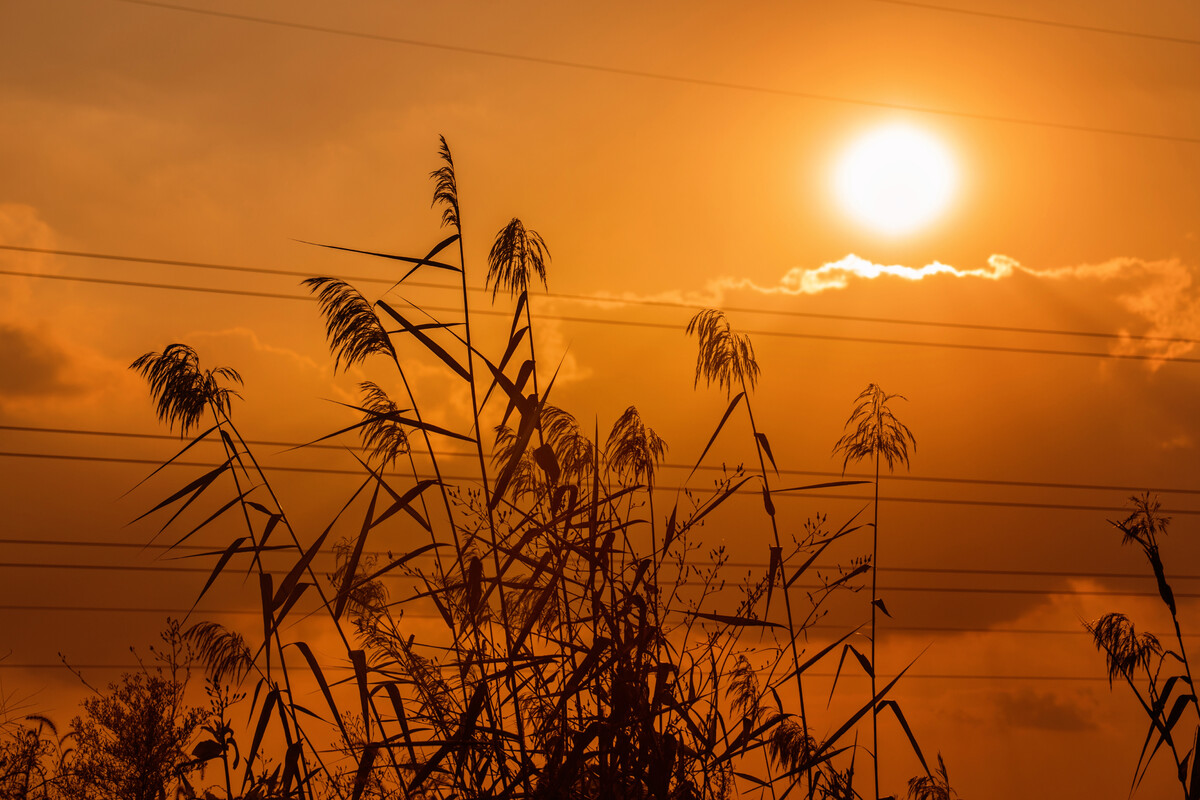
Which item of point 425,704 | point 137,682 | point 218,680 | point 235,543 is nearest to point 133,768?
point 137,682

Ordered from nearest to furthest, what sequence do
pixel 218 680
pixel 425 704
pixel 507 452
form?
1. pixel 425 704
2. pixel 507 452
3. pixel 218 680

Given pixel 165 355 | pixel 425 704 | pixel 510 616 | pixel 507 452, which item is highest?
pixel 165 355

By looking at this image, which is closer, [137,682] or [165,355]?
[165,355]

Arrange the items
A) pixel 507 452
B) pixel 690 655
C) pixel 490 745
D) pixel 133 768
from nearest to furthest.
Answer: pixel 490 745, pixel 690 655, pixel 507 452, pixel 133 768

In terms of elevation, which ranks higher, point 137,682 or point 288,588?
point 137,682

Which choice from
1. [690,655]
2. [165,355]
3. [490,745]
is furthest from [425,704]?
[165,355]

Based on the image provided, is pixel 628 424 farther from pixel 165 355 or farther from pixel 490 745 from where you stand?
pixel 165 355

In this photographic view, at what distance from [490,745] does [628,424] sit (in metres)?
1.21

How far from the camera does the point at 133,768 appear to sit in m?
6.05

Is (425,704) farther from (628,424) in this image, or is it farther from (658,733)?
(628,424)

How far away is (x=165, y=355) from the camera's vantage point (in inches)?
127

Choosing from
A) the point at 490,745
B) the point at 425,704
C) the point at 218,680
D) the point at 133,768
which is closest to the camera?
the point at 490,745

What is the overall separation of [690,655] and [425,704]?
2.54 feet

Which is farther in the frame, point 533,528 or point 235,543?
point 235,543
